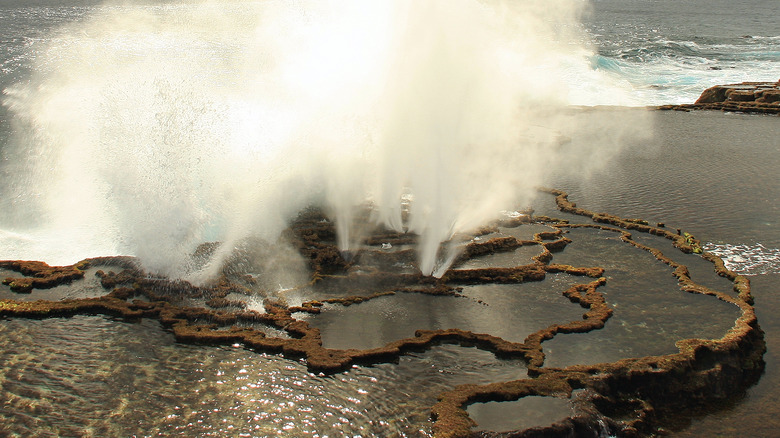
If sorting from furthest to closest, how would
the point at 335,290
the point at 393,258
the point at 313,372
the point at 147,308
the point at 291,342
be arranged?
1. the point at 393,258
2. the point at 335,290
3. the point at 147,308
4. the point at 291,342
5. the point at 313,372

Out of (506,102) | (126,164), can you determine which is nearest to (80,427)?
(126,164)

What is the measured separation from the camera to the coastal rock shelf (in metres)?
13.3

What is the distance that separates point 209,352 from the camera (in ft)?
49.2

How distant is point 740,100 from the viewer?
1854 inches

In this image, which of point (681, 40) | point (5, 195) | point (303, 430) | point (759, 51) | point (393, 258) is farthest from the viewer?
point (681, 40)

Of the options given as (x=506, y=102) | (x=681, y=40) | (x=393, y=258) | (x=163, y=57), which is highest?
(x=681, y=40)

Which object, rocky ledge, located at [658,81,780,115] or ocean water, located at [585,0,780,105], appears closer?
rocky ledge, located at [658,81,780,115]

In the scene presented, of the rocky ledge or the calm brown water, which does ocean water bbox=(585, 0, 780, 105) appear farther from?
the calm brown water

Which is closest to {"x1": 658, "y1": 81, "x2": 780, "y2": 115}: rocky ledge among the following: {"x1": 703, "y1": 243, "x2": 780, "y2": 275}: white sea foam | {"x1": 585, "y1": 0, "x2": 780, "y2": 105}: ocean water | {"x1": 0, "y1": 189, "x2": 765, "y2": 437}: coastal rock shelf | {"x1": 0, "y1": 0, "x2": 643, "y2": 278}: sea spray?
{"x1": 585, "y1": 0, "x2": 780, "y2": 105}: ocean water

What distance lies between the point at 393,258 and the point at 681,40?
69472 mm

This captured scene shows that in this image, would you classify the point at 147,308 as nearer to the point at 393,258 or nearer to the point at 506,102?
the point at 393,258

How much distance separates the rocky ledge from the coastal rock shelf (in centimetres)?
2841

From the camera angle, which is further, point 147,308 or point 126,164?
point 126,164

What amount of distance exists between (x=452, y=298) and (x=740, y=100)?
131 feet
